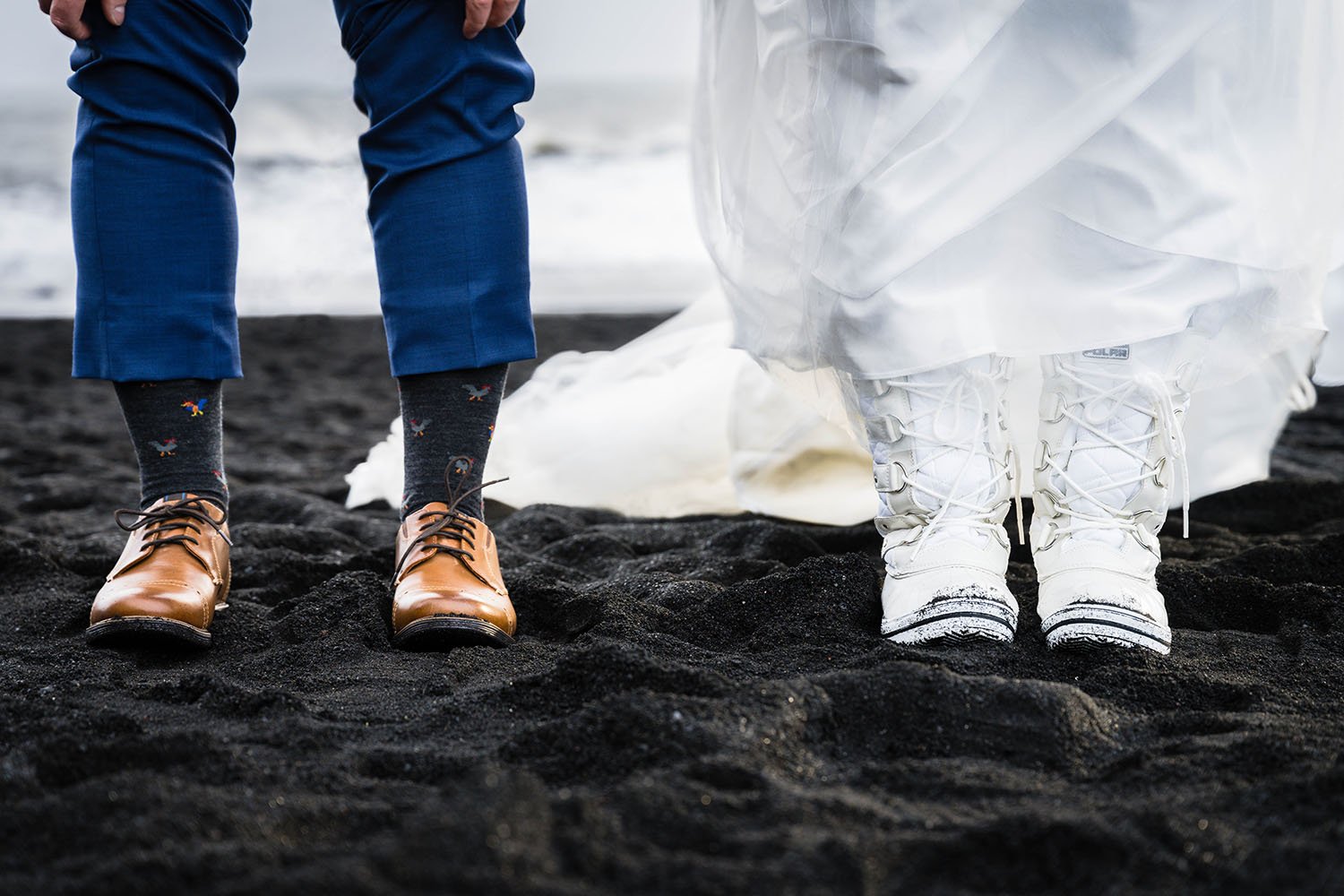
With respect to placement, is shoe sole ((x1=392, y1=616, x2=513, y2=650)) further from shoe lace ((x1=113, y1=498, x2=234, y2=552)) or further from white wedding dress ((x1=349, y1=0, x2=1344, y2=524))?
white wedding dress ((x1=349, y1=0, x2=1344, y2=524))

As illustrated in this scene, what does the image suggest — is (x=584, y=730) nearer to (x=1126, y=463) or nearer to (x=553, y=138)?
(x=1126, y=463)

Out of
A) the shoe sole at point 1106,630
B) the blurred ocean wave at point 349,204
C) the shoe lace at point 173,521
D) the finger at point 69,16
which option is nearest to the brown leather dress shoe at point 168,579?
the shoe lace at point 173,521

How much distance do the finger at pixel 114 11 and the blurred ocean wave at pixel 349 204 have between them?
392cm

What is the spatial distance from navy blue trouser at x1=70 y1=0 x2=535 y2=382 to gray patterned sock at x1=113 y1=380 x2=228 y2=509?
0.03 metres

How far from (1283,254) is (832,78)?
43 cm

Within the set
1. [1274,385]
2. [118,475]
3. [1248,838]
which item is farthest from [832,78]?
[118,475]

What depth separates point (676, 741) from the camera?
703 mm

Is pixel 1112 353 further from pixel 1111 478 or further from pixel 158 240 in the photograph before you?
pixel 158 240

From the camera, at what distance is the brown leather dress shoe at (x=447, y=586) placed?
3.26 feet

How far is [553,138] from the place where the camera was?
332 inches

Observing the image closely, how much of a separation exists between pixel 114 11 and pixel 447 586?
0.57m

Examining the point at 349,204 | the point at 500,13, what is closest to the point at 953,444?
the point at 500,13

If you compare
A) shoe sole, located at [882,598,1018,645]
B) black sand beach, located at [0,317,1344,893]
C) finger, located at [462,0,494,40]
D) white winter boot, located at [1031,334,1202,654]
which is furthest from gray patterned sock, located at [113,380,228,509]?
white winter boot, located at [1031,334,1202,654]

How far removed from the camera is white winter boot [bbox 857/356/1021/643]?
95 cm
